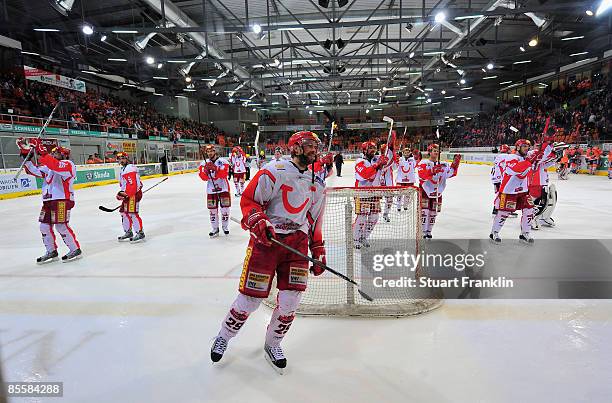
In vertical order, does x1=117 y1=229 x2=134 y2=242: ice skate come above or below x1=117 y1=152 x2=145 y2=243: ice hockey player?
below

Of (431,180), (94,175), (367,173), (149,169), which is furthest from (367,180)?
(149,169)

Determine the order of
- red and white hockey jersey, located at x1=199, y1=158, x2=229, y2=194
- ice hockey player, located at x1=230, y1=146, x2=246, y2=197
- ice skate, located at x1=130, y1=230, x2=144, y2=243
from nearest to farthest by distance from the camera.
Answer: ice skate, located at x1=130, y1=230, x2=144, y2=243 < red and white hockey jersey, located at x1=199, y1=158, x2=229, y2=194 < ice hockey player, located at x1=230, y1=146, x2=246, y2=197

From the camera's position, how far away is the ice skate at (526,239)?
17.7 feet

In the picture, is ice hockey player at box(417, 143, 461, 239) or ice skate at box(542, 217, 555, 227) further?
ice skate at box(542, 217, 555, 227)

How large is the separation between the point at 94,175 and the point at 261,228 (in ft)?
53.4

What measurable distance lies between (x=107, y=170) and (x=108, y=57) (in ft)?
18.2

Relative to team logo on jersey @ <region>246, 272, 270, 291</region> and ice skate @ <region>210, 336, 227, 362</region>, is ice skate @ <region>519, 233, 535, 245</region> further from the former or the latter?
ice skate @ <region>210, 336, 227, 362</region>

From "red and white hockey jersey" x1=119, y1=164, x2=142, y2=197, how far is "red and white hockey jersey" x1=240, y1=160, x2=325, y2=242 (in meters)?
4.22

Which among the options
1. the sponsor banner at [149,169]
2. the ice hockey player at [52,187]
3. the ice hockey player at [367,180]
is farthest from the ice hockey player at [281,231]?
the sponsor banner at [149,169]

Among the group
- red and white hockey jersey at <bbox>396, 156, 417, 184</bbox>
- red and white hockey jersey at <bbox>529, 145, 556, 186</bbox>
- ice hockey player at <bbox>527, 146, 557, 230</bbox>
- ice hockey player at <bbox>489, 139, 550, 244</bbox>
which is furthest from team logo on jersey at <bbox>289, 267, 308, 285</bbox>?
red and white hockey jersey at <bbox>396, 156, 417, 184</bbox>

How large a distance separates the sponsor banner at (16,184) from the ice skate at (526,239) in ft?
45.4

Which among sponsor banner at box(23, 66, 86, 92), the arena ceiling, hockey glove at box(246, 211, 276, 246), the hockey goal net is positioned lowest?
the hockey goal net

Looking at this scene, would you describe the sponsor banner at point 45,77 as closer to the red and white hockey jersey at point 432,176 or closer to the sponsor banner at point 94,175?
the sponsor banner at point 94,175

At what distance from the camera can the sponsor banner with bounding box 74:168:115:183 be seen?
14680 millimetres
